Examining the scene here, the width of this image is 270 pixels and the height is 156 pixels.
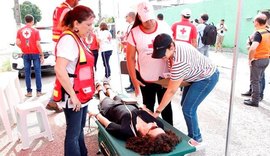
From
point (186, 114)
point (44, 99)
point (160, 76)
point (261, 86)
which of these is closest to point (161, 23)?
point (160, 76)

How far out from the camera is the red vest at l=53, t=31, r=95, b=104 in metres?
1.42

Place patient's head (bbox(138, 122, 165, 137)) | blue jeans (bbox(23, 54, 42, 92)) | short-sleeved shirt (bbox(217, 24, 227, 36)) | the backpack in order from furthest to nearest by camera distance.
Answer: short-sleeved shirt (bbox(217, 24, 227, 36)), the backpack, blue jeans (bbox(23, 54, 42, 92)), patient's head (bbox(138, 122, 165, 137))

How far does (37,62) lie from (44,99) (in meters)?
0.66

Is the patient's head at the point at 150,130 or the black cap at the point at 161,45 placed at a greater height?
the black cap at the point at 161,45

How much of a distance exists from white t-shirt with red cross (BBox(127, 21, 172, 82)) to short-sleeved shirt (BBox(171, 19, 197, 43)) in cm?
162

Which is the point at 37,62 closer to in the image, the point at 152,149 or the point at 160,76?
the point at 160,76

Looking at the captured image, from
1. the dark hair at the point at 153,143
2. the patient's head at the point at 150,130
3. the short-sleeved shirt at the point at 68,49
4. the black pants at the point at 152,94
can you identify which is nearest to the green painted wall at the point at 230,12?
the black pants at the point at 152,94

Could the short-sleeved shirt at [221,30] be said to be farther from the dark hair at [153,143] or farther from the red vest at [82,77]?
the red vest at [82,77]

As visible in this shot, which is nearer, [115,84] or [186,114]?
[186,114]

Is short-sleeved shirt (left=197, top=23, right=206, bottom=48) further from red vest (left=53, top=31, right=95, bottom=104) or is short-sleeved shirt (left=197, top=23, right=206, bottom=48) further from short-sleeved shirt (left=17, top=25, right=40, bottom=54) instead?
red vest (left=53, top=31, right=95, bottom=104)

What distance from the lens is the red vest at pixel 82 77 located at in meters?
1.42

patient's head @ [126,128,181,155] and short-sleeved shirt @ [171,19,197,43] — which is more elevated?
short-sleeved shirt @ [171,19,197,43]

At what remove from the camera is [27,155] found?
2115 mm

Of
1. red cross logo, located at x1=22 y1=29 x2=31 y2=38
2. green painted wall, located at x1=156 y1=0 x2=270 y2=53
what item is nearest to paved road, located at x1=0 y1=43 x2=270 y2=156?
red cross logo, located at x1=22 y1=29 x2=31 y2=38
